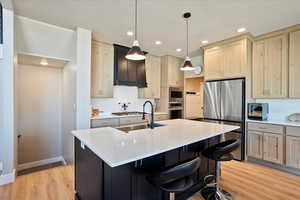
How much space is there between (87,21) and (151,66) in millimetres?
2391

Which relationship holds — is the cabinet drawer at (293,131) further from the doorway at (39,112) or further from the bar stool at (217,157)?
the doorway at (39,112)

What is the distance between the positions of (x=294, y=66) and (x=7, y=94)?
5126mm

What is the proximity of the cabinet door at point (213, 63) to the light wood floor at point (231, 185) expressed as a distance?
7.04 ft

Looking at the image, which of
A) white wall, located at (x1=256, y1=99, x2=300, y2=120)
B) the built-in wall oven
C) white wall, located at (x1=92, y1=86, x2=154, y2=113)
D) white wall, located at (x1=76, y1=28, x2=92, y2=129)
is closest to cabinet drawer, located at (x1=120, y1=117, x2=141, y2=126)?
white wall, located at (x1=92, y1=86, x2=154, y2=113)

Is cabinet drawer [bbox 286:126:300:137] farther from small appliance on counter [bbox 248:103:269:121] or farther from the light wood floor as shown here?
the light wood floor

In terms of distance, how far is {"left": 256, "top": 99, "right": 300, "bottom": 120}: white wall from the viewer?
316 centimetres

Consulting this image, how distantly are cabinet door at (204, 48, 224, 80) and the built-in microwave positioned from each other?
1287 mm

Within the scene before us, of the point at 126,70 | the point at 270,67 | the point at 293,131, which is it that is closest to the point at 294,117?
the point at 293,131

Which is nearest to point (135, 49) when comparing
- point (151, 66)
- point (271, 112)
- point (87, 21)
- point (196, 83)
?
point (87, 21)

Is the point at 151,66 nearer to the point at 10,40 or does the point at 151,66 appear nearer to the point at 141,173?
the point at 10,40

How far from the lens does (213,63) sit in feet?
12.4

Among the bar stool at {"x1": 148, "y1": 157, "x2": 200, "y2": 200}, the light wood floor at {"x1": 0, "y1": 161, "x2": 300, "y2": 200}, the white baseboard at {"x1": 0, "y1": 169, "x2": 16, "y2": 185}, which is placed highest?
the bar stool at {"x1": 148, "y1": 157, "x2": 200, "y2": 200}

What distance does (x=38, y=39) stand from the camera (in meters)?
2.81

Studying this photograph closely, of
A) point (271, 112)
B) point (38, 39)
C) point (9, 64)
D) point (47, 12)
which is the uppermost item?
point (47, 12)
